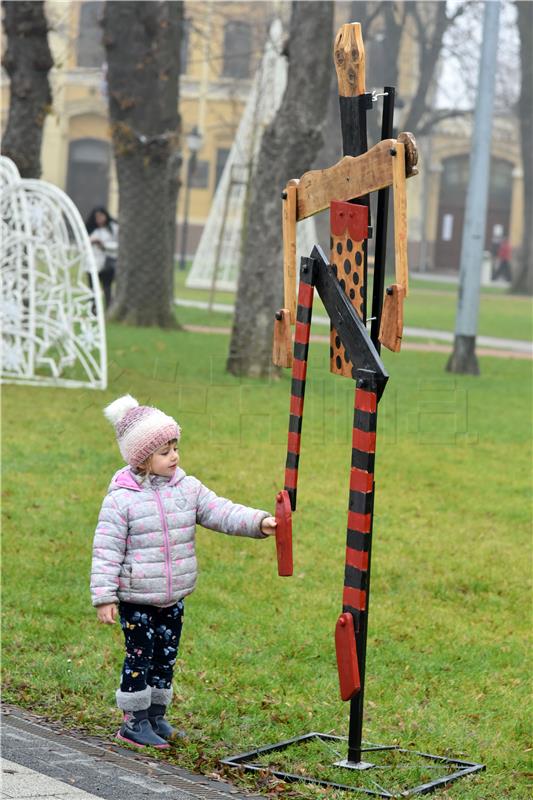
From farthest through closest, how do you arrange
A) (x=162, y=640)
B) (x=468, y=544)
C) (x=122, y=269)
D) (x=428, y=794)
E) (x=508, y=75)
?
1. (x=508, y=75)
2. (x=122, y=269)
3. (x=468, y=544)
4. (x=162, y=640)
5. (x=428, y=794)

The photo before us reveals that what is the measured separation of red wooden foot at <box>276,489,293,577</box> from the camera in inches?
195

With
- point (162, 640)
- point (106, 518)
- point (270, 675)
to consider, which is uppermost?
point (106, 518)

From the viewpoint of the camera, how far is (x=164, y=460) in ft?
17.1

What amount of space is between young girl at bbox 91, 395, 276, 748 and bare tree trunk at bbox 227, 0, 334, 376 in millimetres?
10961

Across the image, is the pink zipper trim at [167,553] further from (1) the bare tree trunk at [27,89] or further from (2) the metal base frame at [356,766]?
(1) the bare tree trunk at [27,89]

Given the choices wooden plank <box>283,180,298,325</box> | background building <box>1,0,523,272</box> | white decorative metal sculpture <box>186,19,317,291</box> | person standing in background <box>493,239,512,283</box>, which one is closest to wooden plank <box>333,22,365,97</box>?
wooden plank <box>283,180,298,325</box>

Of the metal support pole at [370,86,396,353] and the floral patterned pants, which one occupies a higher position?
the metal support pole at [370,86,396,353]

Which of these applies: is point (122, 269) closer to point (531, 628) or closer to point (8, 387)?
point (8, 387)

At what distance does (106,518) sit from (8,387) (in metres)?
9.72

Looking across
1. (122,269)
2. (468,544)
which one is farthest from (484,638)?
(122,269)

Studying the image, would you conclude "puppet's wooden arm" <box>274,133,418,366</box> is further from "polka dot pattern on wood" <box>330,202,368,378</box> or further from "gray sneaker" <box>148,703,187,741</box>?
"gray sneaker" <box>148,703,187,741</box>

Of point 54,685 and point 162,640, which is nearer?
point 162,640

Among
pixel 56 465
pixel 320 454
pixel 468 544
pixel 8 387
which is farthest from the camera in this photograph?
pixel 8 387

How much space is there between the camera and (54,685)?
5961 millimetres
